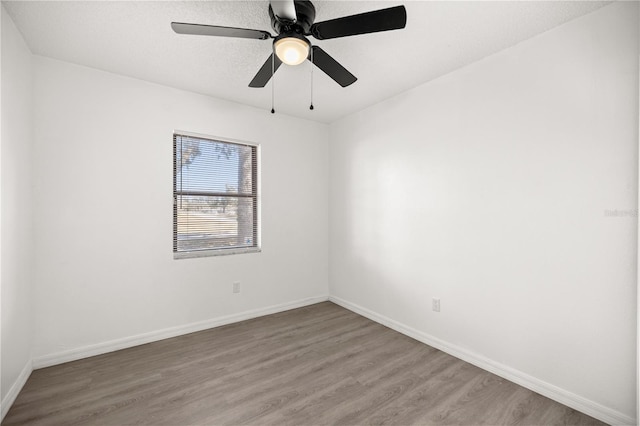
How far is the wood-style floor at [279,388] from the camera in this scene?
1.90m

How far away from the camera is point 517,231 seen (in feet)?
7.47

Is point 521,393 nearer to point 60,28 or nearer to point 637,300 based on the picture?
point 637,300

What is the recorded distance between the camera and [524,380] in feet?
7.27

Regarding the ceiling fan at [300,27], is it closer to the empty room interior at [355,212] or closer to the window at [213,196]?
the empty room interior at [355,212]

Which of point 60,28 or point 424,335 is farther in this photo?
point 424,335

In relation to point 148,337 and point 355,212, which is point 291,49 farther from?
point 148,337

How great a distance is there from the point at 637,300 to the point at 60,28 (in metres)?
4.15

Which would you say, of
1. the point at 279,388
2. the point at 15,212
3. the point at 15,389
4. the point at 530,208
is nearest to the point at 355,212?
the point at 530,208

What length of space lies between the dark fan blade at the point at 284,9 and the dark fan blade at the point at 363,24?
18cm

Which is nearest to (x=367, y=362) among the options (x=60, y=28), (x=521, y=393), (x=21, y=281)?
(x=521, y=393)

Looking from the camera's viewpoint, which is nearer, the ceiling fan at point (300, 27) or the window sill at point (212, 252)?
the ceiling fan at point (300, 27)

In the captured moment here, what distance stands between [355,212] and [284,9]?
2.65 metres

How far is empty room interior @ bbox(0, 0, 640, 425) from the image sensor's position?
188 cm

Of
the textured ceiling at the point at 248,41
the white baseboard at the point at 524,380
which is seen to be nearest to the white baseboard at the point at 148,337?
the white baseboard at the point at 524,380
